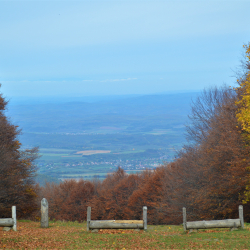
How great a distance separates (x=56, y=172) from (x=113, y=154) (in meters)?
59.8

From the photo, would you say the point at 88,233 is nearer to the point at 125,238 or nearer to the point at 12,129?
the point at 125,238

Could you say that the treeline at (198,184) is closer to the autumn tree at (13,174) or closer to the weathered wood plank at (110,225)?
the autumn tree at (13,174)

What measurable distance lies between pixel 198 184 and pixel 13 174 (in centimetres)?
1835

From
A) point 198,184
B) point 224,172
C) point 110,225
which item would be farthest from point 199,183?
point 110,225

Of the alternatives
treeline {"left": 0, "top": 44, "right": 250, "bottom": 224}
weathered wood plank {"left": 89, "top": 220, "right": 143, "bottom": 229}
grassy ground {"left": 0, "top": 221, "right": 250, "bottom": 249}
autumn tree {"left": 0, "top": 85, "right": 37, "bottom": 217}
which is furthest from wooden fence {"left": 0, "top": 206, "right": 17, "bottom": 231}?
treeline {"left": 0, "top": 44, "right": 250, "bottom": 224}

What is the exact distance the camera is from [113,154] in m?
198

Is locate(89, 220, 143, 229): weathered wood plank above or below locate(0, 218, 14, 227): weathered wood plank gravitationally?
below

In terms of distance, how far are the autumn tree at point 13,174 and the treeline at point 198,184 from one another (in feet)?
6.46

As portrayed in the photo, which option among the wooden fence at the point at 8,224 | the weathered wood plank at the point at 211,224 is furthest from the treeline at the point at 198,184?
the wooden fence at the point at 8,224

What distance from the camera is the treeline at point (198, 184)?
2400 cm

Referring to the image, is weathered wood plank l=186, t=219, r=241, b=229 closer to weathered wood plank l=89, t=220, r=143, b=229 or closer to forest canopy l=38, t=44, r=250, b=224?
weathered wood plank l=89, t=220, r=143, b=229

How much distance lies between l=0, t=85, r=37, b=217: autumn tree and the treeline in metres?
1.97

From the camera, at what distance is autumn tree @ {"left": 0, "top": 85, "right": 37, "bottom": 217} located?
82.5ft

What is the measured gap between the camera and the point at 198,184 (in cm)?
3133
